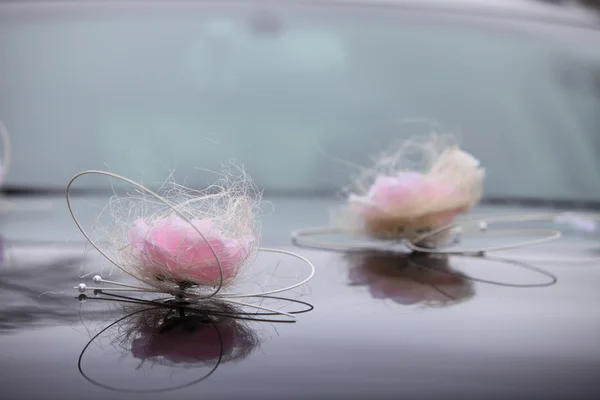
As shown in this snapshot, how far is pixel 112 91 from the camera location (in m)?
2.78

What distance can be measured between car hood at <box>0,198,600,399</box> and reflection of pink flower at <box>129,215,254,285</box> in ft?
0.32

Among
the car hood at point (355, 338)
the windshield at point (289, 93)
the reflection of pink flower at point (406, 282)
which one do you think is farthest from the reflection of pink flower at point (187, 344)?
the windshield at point (289, 93)

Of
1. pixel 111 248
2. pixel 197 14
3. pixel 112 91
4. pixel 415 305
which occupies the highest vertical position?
pixel 197 14

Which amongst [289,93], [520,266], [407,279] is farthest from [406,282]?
[289,93]

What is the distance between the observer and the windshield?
2.58 meters

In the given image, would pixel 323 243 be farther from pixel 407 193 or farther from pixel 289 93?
pixel 289 93

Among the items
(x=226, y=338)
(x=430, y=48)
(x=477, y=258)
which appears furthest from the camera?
(x=430, y=48)

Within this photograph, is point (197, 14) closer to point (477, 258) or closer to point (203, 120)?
point (203, 120)

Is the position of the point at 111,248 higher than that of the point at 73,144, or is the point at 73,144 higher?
the point at 73,144

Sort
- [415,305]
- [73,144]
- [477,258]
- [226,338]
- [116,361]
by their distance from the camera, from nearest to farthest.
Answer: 1. [116,361]
2. [226,338]
3. [415,305]
4. [477,258]
5. [73,144]

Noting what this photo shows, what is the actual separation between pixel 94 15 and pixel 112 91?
36 centimetres

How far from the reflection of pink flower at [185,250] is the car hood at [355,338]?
0.10 m

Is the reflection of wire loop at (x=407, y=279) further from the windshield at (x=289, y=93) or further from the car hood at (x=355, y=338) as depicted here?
the windshield at (x=289, y=93)

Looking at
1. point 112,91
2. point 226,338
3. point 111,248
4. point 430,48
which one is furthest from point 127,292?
point 430,48
